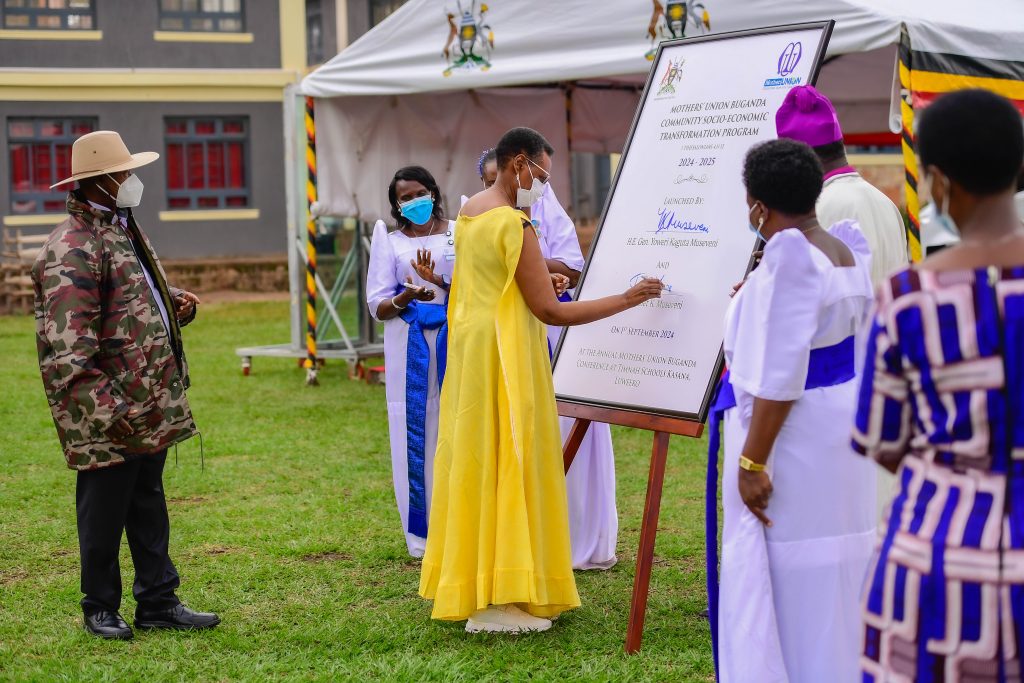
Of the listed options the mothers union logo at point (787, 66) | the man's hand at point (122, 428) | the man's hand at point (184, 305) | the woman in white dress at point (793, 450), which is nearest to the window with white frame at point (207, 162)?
the man's hand at point (184, 305)

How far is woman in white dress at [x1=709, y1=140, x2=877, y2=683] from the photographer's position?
310 cm

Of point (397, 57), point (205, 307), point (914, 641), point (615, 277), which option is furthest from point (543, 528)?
point (205, 307)

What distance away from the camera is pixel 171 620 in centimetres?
487

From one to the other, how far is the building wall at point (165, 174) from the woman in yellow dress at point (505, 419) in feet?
63.6

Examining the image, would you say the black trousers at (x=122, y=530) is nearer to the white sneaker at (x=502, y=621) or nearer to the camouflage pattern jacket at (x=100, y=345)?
the camouflage pattern jacket at (x=100, y=345)

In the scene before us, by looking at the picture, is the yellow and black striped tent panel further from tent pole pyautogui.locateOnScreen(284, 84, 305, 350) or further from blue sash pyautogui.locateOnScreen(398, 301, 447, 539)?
tent pole pyautogui.locateOnScreen(284, 84, 305, 350)

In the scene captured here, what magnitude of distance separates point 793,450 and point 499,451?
58.9 inches

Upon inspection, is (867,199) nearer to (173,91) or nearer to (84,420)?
(84,420)

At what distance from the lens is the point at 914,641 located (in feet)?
7.35

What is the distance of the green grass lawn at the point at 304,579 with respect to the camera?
14.6ft

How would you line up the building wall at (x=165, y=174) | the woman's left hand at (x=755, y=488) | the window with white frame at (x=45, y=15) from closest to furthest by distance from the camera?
the woman's left hand at (x=755, y=488)
the window with white frame at (x=45, y=15)
the building wall at (x=165, y=174)

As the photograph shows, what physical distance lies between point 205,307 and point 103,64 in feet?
20.0

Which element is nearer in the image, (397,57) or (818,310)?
(818,310)
